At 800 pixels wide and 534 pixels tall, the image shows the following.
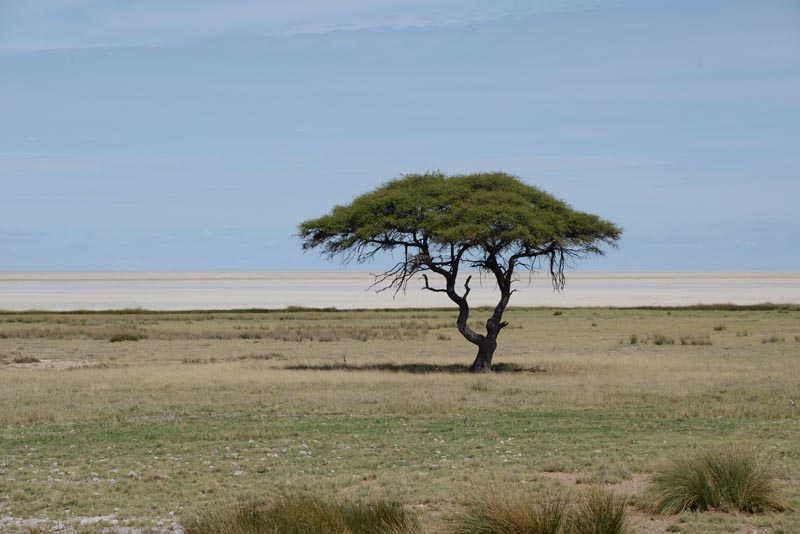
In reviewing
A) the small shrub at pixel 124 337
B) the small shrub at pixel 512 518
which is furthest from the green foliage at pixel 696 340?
the small shrub at pixel 512 518

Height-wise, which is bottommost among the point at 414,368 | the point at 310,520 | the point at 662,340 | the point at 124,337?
the point at 124,337

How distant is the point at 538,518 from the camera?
32.7ft

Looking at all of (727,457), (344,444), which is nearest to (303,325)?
(344,444)

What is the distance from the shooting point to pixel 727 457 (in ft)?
40.2

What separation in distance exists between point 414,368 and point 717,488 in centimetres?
2321

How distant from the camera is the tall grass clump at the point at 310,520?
1009 cm

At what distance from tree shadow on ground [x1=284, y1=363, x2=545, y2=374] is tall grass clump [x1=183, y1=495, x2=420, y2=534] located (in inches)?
882

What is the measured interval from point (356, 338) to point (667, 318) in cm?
3031

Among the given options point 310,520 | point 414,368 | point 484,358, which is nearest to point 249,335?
point 414,368

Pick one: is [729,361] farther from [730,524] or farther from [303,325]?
[303,325]

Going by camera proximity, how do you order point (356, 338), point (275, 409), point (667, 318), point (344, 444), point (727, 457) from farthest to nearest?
point (667, 318), point (356, 338), point (275, 409), point (344, 444), point (727, 457)

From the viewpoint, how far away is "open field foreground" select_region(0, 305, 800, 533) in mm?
12758

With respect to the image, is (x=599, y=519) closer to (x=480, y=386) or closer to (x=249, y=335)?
(x=480, y=386)

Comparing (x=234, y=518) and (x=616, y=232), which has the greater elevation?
(x=616, y=232)
